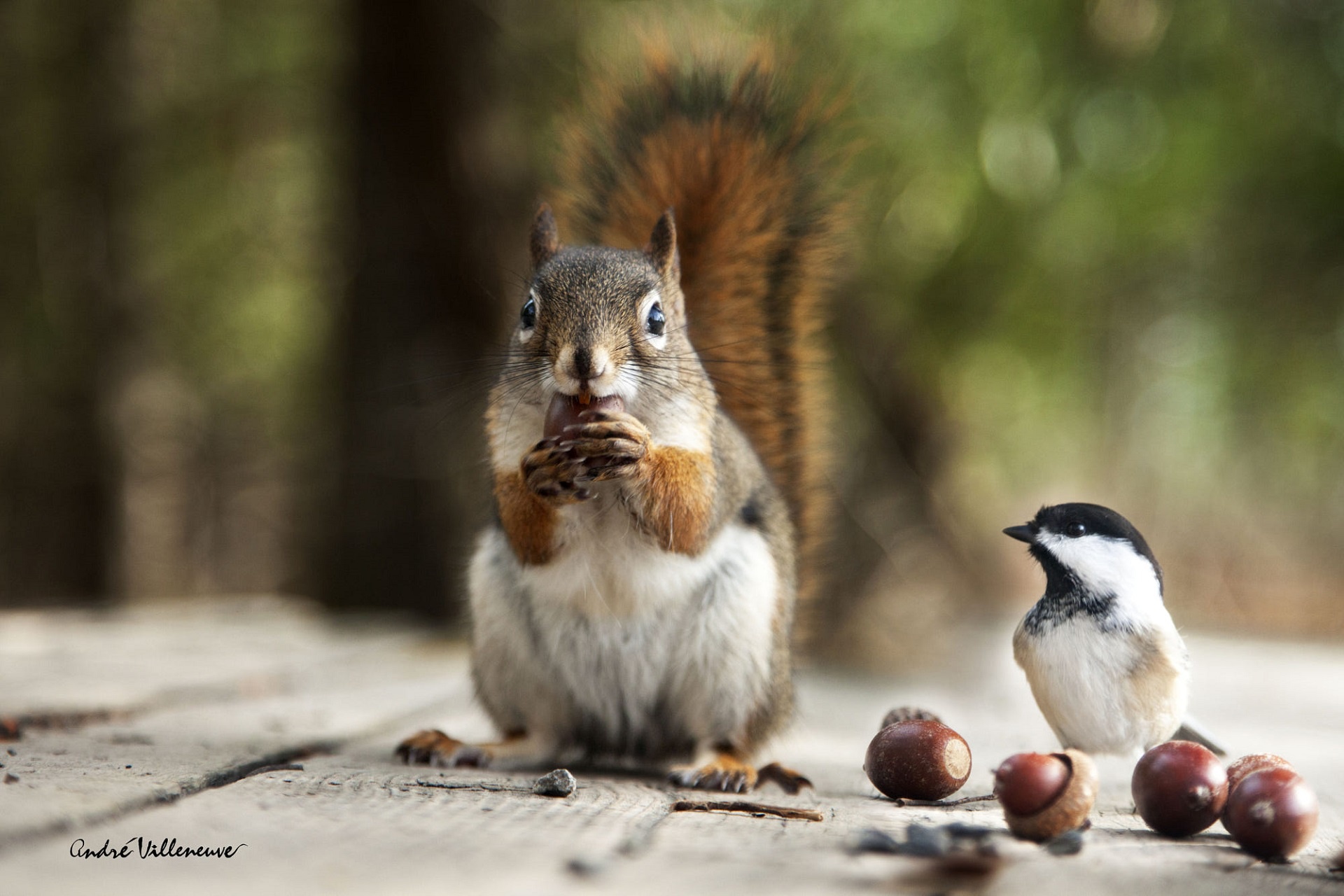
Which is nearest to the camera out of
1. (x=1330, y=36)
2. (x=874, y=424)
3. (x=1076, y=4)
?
(x=1076, y=4)

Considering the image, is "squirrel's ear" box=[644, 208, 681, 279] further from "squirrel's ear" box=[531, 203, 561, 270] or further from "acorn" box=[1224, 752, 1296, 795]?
"acorn" box=[1224, 752, 1296, 795]

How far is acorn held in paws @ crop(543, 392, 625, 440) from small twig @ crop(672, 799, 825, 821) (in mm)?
445

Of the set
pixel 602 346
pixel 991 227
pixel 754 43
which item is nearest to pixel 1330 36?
pixel 991 227

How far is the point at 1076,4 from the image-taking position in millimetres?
3178

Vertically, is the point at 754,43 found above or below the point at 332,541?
above

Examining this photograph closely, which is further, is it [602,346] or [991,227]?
[991,227]

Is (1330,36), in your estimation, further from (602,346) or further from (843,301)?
(602,346)

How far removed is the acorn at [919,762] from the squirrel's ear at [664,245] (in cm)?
71

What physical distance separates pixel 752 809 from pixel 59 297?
5.81 metres

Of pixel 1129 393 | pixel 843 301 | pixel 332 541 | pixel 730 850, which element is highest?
pixel 1129 393

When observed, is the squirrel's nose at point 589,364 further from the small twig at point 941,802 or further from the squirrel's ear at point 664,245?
the small twig at point 941,802

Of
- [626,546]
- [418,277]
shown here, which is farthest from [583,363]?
[418,277]

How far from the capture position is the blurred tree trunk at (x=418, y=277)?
3.41 m

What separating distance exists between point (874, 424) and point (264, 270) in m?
4.18
